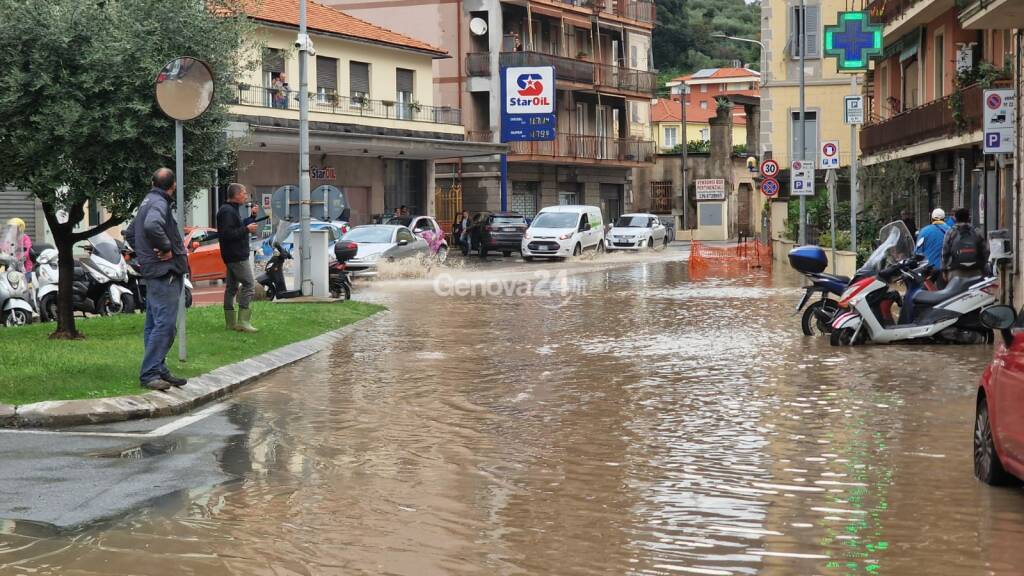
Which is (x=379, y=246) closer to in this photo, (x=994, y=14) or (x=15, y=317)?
(x=15, y=317)

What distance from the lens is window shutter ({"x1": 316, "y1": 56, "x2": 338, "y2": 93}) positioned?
49.1m

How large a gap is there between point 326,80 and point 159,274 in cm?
3815

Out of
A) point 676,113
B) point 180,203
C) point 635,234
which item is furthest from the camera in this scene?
point 676,113

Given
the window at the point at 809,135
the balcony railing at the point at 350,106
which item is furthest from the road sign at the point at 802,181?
the window at the point at 809,135

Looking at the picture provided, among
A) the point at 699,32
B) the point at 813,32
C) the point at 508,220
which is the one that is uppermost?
the point at 699,32

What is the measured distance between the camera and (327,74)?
4969 cm

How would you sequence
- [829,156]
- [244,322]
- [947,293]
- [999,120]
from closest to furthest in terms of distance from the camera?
[947,293] → [244,322] → [999,120] → [829,156]

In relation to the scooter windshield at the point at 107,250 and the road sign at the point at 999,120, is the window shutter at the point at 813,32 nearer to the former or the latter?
the road sign at the point at 999,120

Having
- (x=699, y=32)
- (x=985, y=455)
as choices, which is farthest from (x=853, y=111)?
(x=699, y=32)

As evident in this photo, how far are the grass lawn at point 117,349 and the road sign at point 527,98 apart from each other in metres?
35.2

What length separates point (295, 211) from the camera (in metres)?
26.1

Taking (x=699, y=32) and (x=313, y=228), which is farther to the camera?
(x=699, y=32)

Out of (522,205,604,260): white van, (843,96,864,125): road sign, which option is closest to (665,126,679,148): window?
(522,205,604,260): white van

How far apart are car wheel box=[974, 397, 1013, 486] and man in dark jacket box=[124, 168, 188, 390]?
6.67 metres
